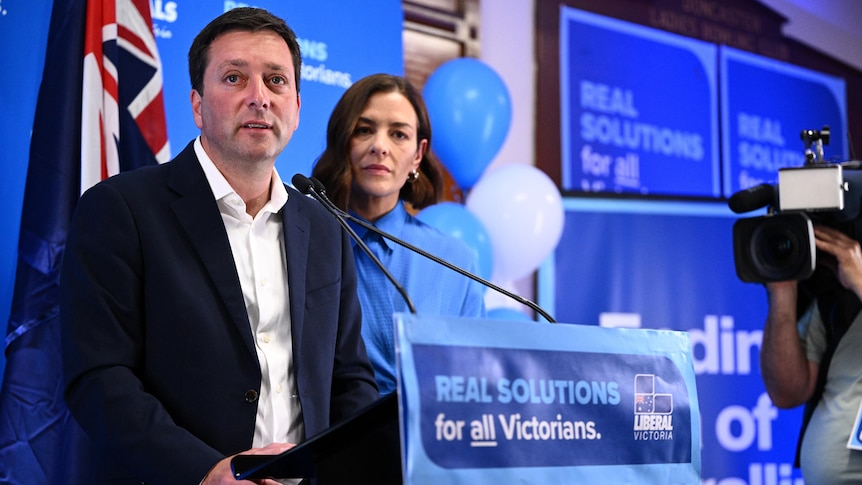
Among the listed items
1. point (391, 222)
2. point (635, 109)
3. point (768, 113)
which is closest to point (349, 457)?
point (391, 222)

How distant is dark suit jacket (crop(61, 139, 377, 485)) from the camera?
1.51 meters

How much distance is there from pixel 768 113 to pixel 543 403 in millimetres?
4856

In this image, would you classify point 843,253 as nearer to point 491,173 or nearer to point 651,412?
point 491,173

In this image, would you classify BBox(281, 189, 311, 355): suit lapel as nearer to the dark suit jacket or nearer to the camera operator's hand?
the dark suit jacket

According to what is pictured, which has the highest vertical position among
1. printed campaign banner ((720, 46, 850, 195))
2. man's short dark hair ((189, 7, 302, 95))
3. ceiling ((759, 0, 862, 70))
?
ceiling ((759, 0, 862, 70))

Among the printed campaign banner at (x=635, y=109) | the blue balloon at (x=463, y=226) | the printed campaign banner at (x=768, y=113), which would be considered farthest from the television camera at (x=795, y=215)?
the printed campaign banner at (x=768, y=113)

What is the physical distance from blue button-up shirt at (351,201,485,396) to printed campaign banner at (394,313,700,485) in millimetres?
964

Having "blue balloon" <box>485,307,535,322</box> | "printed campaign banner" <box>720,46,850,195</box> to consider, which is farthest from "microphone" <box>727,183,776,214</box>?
"printed campaign banner" <box>720,46,850,195</box>

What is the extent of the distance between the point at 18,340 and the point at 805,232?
2279 mm

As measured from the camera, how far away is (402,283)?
2.47 m

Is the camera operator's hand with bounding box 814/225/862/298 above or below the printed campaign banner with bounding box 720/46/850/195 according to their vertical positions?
below

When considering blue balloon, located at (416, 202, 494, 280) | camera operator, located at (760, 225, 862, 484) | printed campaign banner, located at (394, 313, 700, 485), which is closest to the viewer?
printed campaign banner, located at (394, 313, 700, 485)

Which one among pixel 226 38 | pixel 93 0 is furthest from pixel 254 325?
pixel 93 0

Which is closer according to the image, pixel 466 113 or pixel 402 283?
pixel 402 283
